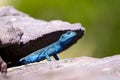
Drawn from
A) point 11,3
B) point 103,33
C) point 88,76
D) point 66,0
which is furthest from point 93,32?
point 88,76

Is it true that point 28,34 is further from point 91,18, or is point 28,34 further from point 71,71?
point 91,18

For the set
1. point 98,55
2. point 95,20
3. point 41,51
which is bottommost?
point 98,55

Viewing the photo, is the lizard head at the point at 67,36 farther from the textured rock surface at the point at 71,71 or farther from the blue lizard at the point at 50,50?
the textured rock surface at the point at 71,71

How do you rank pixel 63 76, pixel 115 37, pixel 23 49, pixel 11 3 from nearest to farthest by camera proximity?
pixel 63 76 < pixel 23 49 < pixel 115 37 < pixel 11 3

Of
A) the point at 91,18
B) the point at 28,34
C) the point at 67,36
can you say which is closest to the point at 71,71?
the point at 28,34

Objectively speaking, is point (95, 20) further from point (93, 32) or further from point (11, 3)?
point (11, 3)

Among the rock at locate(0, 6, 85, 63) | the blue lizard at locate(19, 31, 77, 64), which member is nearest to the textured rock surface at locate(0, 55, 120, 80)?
the rock at locate(0, 6, 85, 63)
